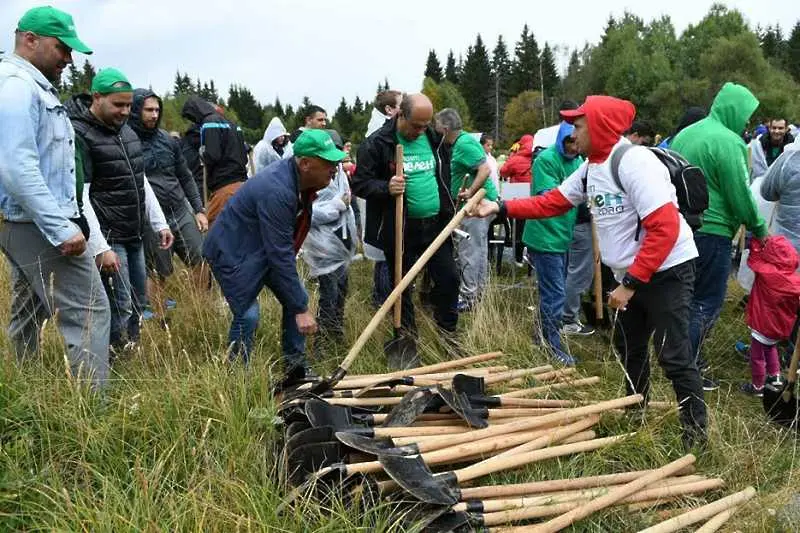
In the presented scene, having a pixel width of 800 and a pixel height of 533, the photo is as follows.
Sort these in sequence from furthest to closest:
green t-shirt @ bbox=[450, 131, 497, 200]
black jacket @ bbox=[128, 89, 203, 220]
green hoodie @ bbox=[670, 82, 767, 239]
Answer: black jacket @ bbox=[128, 89, 203, 220] → green t-shirt @ bbox=[450, 131, 497, 200] → green hoodie @ bbox=[670, 82, 767, 239]

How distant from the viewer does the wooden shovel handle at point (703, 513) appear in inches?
103

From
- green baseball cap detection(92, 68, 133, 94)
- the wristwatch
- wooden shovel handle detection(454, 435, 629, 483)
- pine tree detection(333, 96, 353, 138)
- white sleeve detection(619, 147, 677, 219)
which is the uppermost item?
pine tree detection(333, 96, 353, 138)

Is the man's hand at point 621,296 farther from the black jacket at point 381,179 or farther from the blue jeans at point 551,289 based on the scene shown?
the black jacket at point 381,179

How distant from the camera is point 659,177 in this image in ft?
10.5

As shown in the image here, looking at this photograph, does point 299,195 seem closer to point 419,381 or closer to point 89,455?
point 419,381

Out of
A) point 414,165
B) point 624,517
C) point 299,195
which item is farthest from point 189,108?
point 624,517

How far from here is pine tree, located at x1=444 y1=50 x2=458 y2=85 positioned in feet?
284

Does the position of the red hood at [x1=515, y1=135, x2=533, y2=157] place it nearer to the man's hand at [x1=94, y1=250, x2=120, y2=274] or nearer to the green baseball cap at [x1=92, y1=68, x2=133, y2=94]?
the green baseball cap at [x1=92, y1=68, x2=133, y2=94]

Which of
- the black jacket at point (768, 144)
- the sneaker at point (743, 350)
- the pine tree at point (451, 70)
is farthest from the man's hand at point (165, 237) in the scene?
the pine tree at point (451, 70)

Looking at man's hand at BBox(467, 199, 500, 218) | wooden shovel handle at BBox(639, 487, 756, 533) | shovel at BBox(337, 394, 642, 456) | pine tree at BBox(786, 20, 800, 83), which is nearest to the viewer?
wooden shovel handle at BBox(639, 487, 756, 533)

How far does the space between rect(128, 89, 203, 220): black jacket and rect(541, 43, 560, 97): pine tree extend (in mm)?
65733

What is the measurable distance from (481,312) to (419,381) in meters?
1.47

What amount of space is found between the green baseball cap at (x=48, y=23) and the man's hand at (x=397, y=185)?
216 centimetres

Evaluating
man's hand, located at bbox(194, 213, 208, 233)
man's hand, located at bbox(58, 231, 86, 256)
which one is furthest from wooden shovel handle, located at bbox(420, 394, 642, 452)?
man's hand, located at bbox(194, 213, 208, 233)
